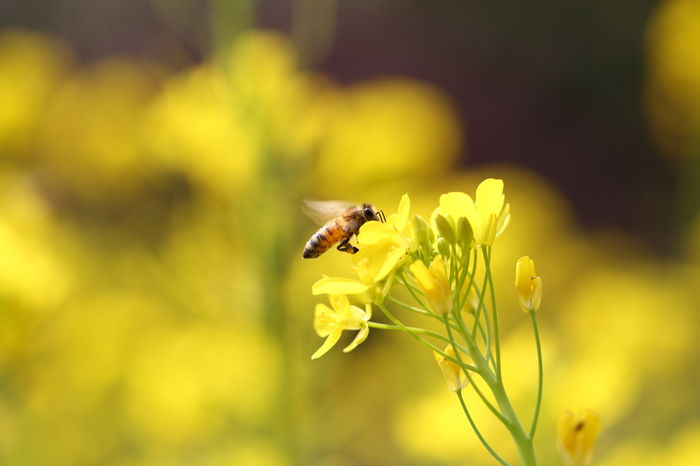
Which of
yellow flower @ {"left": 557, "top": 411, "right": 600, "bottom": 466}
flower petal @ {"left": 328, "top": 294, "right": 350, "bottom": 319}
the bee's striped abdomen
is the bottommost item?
yellow flower @ {"left": 557, "top": 411, "right": 600, "bottom": 466}

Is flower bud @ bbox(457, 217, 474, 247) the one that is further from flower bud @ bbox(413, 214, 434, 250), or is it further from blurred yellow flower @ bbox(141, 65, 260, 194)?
blurred yellow flower @ bbox(141, 65, 260, 194)

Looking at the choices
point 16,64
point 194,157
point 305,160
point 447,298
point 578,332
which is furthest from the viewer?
point 16,64

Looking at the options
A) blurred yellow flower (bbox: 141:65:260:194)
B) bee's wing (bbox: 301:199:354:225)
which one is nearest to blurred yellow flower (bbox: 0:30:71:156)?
blurred yellow flower (bbox: 141:65:260:194)

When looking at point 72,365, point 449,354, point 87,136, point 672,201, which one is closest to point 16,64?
point 87,136

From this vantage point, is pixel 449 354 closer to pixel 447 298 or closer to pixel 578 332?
pixel 447 298

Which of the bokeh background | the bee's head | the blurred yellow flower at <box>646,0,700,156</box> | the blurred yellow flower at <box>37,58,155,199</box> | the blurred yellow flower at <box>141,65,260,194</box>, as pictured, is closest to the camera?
the bee's head
